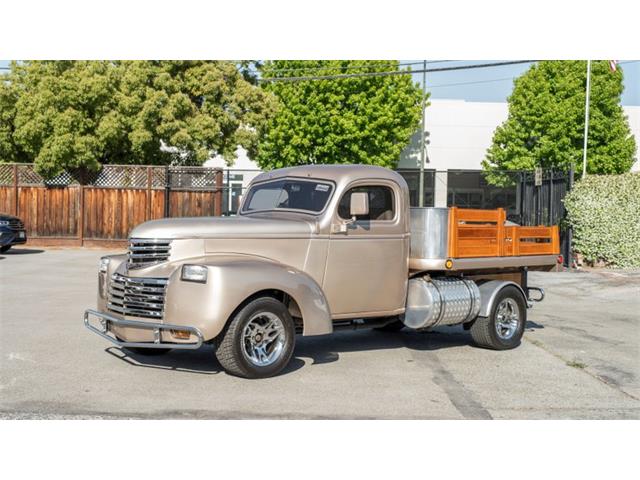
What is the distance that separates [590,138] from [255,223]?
123ft

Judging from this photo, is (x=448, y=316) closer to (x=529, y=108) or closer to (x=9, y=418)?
(x=9, y=418)

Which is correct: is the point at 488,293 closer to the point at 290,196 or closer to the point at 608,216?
the point at 290,196

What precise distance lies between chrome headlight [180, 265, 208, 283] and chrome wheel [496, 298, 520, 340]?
162 inches

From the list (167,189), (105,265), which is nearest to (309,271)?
(105,265)

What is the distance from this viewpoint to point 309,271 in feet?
25.3

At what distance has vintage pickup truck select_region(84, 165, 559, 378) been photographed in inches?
271

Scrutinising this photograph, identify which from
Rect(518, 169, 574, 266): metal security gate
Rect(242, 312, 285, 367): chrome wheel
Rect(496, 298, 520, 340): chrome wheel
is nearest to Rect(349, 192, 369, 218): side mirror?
Rect(242, 312, 285, 367): chrome wheel

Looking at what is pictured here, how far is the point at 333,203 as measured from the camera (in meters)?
7.98

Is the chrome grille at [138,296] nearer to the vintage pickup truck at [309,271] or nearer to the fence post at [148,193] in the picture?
the vintage pickup truck at [309,271]

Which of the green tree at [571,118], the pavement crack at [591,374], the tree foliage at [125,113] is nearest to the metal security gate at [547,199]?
the pavement crack at [591,374]

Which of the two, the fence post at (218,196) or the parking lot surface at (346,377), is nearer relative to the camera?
the parking lot surface at (346,377)

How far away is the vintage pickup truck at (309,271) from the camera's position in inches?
271

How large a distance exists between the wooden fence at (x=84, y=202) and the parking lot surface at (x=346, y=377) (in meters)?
14.0

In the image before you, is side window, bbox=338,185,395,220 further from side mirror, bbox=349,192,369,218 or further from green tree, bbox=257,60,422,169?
green tree, bbox=257,60,422,169
